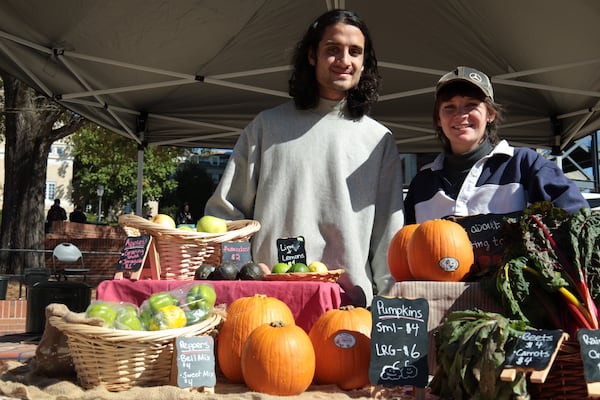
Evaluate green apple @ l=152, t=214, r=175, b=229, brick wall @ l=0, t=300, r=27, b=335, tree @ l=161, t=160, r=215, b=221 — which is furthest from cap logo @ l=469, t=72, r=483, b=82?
tree @ l=161, t=160, r=215, b=221

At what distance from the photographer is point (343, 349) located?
2287 mm

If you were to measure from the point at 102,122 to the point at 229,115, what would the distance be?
162 centimetres

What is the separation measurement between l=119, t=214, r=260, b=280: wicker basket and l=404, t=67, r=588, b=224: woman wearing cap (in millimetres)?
984

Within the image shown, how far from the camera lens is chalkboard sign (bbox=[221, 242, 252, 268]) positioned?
2.72m

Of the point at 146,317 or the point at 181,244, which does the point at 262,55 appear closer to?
the point at 181,244

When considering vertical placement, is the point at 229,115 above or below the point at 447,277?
above

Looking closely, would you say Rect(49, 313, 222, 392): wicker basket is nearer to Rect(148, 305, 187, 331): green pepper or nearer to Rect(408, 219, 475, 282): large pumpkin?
A: Rect(148, 305, 187, 331): green pepper

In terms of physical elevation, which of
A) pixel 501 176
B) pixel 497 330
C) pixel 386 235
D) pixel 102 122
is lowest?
pixel 497 330

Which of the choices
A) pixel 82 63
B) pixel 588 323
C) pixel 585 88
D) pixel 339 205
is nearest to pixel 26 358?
pixel 339 205

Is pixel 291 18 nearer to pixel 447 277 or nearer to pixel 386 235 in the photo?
pixel 386 235

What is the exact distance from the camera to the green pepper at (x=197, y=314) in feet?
7.52

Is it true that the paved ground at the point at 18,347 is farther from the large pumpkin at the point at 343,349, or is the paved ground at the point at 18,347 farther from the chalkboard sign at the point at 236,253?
the large pumpkin at the point at 343,349

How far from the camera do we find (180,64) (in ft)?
21.6

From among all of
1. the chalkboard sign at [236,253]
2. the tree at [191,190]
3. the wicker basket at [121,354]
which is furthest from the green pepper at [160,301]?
the tree at [191,190]
